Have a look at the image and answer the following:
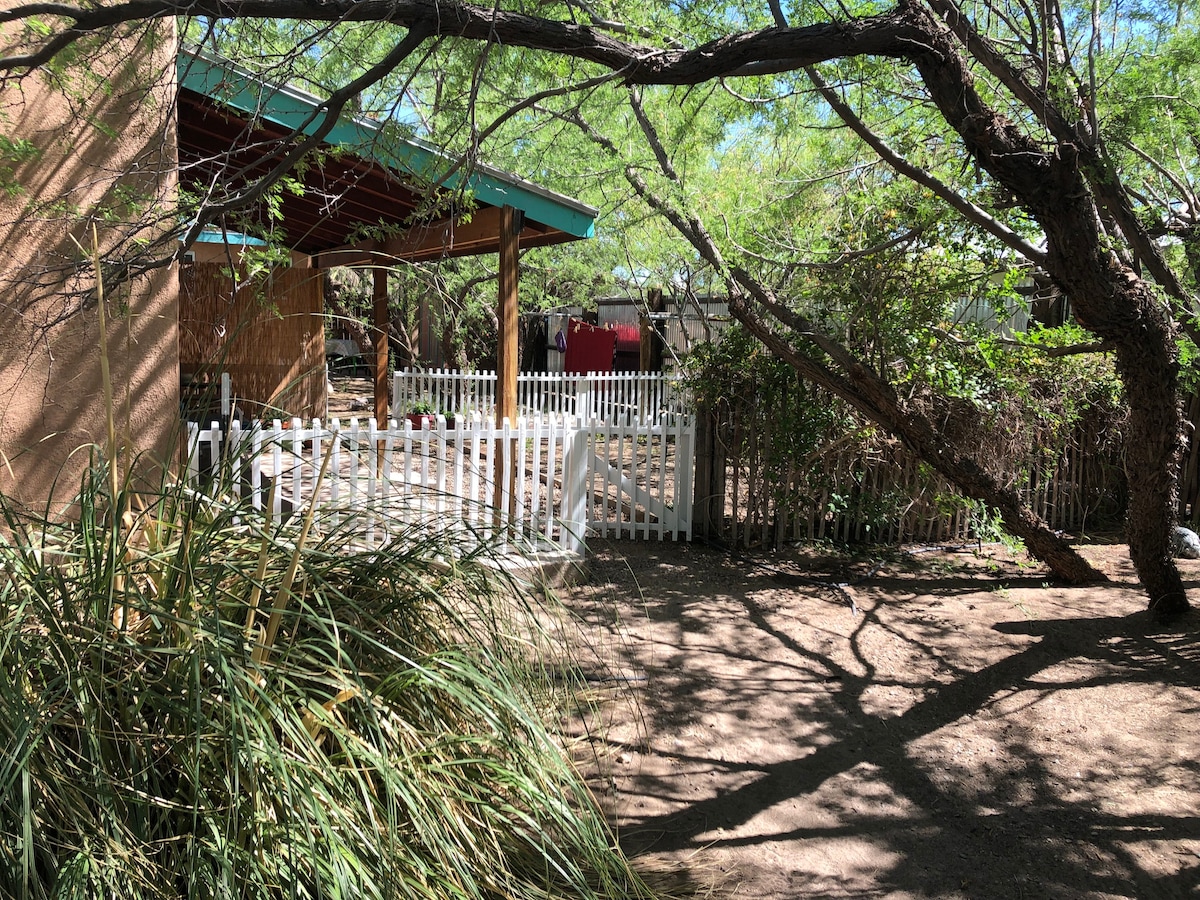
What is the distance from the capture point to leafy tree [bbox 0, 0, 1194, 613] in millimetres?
4305

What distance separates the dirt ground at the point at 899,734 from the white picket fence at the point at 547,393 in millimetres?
7261

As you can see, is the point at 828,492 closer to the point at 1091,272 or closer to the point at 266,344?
the point at 1091,272

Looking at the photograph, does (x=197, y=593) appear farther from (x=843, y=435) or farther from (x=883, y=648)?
(x=843, y=435)

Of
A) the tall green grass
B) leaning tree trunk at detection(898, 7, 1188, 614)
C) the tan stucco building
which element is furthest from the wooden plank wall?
the tall green grass

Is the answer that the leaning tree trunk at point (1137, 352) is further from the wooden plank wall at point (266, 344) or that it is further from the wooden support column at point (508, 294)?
the wooden plank wall at point (266, 344)

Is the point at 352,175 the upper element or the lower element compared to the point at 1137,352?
upper

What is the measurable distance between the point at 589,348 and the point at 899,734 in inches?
696

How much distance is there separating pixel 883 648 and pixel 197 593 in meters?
4.82

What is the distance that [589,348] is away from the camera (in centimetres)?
2198

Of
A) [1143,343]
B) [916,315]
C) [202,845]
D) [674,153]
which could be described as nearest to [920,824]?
[202,845]

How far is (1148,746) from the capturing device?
4652mm

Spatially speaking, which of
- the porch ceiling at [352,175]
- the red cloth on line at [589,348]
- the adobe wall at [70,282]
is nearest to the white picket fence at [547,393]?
the porch ceiling at [352,175]

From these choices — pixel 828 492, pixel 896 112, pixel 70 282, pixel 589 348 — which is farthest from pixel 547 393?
pixel 70 282

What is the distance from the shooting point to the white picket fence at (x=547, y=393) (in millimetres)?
14648
